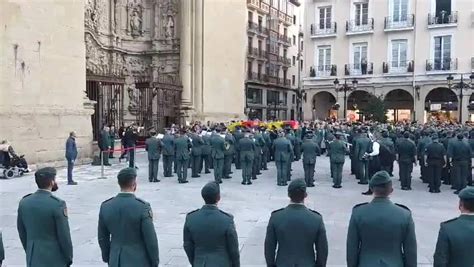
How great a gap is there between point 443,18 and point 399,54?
13.4 feet

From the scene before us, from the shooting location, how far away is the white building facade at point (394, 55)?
37094 millimetres

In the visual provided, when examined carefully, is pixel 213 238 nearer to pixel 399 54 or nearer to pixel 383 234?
pixel 383 234

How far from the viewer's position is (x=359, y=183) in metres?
15.8

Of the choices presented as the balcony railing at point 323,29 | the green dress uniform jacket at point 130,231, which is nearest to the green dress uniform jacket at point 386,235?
the green dress uniform jacket at point 130,231

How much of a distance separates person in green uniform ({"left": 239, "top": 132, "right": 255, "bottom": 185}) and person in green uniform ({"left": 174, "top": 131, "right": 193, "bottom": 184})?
1859mm

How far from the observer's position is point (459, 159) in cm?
1402

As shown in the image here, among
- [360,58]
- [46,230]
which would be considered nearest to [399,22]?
[360,58]

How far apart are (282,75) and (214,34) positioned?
87.6ft

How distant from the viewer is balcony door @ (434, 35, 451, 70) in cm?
3747

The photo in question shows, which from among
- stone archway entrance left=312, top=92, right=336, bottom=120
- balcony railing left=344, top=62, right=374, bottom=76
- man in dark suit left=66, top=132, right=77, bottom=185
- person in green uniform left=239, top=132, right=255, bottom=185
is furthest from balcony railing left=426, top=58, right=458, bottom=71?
man in dark suit left=66, top=132, right=77, bottom=185

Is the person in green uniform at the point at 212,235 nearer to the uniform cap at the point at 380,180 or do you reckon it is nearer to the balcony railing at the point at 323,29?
the uniform cap at the point at 380,180

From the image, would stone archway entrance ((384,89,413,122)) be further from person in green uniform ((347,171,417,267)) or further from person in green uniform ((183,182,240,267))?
person in green uniform ((183,182,240,267))

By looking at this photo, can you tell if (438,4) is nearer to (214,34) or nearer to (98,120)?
(214,34)

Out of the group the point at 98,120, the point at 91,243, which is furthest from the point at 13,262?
the point at 98,120
